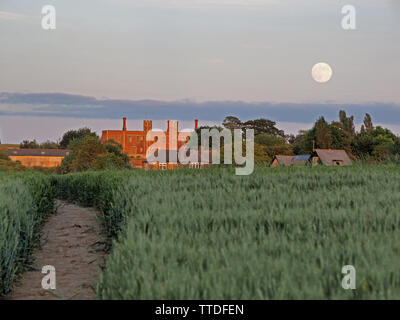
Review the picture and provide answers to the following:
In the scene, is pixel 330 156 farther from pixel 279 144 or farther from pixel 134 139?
pixel 134 139

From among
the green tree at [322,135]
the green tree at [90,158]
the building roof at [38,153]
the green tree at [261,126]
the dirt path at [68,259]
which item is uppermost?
the green tree at [261,126]

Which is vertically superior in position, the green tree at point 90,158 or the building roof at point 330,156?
the building roof at point 330,156

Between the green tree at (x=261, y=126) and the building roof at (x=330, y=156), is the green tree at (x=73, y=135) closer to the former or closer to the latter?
the green tree at (x=261, y=126)

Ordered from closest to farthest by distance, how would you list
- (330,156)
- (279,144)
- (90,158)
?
(90,158)
(330,156)
(279,144)

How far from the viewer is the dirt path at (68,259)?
28.8 feet

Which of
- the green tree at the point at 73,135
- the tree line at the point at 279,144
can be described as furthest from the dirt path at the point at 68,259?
the green tree at the point at 73,135

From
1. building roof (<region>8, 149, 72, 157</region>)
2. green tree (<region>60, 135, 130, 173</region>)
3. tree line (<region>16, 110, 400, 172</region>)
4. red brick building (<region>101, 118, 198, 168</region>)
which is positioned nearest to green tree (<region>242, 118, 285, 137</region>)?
tree line (<region>16, 110, 400, 172</region>)

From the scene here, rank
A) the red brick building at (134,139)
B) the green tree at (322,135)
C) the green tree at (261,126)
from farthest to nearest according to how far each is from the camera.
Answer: the green tree at (261,126) < the red brick building at (134,139) < the green tree at (322,135)

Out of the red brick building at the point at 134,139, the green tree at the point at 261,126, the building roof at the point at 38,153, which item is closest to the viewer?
the red brick building at the point at 134,139

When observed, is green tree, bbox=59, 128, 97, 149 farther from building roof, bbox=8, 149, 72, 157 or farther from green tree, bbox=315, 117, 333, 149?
green tree, bbox=315, 117, 333, 149

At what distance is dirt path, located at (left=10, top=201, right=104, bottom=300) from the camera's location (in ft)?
28.8

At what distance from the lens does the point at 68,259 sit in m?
11.4

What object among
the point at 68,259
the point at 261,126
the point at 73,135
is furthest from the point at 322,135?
the point at 68,259
